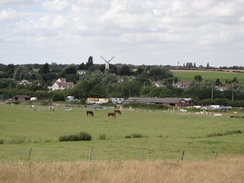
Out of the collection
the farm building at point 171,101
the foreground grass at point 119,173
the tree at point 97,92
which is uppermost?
the foreground grass at point 119,173

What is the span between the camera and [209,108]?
325 ft

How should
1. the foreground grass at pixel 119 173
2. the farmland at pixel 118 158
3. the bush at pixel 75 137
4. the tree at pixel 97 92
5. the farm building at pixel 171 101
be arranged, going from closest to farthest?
the foreground grass at pixel 119 173 < the farmland at pixel 118 158 < the bush at pixel 75 137 < the farm building at pixel 171 101 < the tree at pixel 97 92

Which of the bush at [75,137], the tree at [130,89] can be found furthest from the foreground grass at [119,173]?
the tree at [130,89]

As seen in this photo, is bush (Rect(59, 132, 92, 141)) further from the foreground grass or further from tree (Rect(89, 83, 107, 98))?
tree (Rect(89, 83, 107, 98))

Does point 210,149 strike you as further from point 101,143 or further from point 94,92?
point 94,92

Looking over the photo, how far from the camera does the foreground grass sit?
14.6 metres

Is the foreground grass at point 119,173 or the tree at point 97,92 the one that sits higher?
the foreground grass at point 119,173

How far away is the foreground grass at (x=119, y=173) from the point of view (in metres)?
14.6

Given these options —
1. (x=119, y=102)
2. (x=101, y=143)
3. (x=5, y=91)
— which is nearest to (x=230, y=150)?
(x=101, y=143)

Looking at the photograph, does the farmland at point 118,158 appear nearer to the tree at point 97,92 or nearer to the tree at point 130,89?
the tree at point 97,92

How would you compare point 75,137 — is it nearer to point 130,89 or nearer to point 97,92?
point 97,92

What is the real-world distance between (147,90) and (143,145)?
108m

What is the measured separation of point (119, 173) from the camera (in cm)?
1605

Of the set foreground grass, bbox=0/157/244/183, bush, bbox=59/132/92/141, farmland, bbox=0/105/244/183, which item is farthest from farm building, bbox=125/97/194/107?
foreground grass, bbox=0/157/244/183
